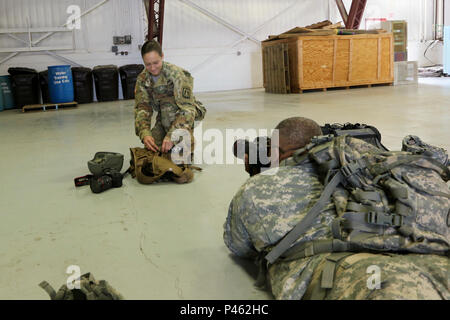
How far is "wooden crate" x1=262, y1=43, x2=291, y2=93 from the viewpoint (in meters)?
11.6

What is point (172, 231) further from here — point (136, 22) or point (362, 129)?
point (136, 22)

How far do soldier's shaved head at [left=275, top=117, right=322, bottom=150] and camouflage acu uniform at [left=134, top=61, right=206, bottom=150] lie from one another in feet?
6.39

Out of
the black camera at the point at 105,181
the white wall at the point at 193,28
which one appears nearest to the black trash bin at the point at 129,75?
the white wall at the point at 193,28

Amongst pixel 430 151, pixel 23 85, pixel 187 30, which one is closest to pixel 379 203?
pixel 430 151

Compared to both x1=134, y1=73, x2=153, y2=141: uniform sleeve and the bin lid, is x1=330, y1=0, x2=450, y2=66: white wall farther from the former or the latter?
x1=134, y1=73, x2=153, y2=141: uniform sleeve

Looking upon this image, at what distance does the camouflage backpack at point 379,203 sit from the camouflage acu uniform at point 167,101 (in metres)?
2.24

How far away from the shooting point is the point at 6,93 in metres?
11.7

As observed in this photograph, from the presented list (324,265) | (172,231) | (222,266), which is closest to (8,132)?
(172,231)

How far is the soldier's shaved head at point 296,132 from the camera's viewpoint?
6.10 feet

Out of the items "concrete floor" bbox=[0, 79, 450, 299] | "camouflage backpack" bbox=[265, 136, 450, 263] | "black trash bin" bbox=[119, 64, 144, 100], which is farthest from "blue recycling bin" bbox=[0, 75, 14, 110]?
"camouflage backpack" bbox=[265, 136, 450, 263]

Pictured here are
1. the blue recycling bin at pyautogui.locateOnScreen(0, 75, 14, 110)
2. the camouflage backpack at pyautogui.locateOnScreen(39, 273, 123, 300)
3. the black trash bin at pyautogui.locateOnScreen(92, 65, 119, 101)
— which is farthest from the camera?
the black trash bin at pyautogui.locateOnScreen(92, 65, 119, 101)

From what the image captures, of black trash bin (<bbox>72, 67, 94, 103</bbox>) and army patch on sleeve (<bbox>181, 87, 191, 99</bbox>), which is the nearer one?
army patch on sleeve (<bbox>181, 87, 191, 99</bbox>)
